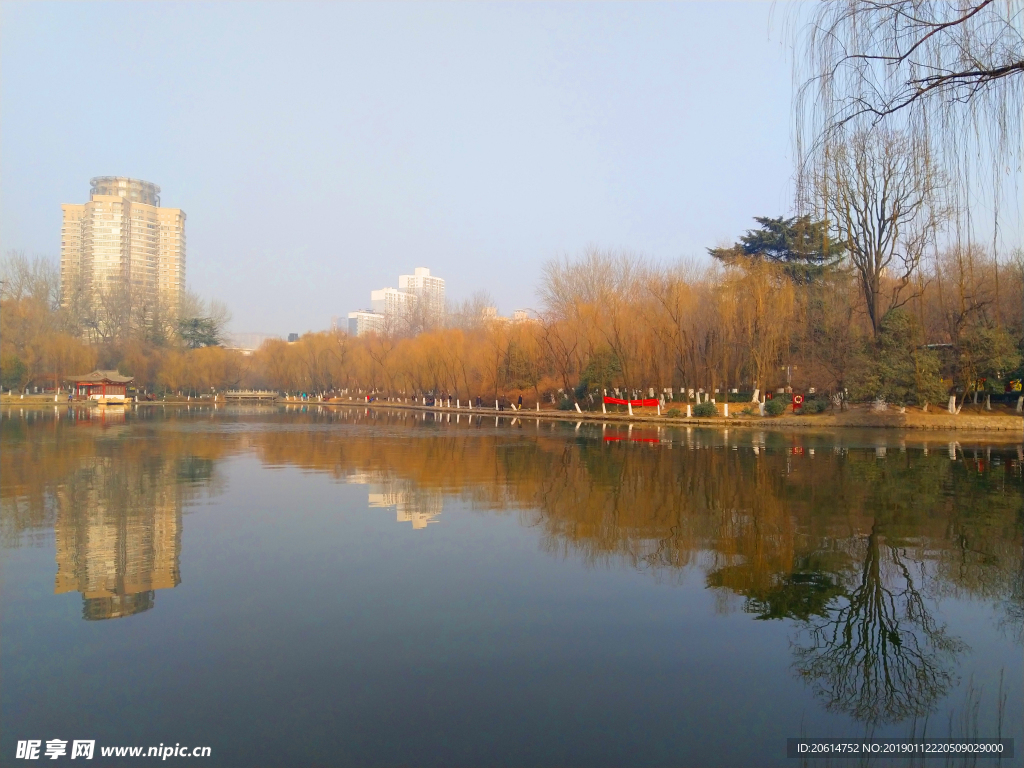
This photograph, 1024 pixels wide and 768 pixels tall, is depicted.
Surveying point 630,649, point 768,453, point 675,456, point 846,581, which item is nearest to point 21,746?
point 630,649

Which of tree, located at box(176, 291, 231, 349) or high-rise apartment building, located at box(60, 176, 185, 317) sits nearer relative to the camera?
tree, located at box(176, 291, 231, 349)

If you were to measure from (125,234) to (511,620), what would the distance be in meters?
153

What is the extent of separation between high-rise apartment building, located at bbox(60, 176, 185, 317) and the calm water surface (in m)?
129

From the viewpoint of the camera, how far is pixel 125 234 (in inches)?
5404

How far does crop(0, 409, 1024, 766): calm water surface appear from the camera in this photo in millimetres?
4498

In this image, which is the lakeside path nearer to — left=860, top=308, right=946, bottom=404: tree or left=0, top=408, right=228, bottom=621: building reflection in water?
left=860, top=308, right=946, bottom=404: tree

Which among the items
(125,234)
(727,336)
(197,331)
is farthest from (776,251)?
(125,234)

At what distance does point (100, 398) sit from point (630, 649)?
70045mm

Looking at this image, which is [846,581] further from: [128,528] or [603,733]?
[128,528]

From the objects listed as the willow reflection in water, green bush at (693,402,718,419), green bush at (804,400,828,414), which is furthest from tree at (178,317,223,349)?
green bush at (804,400,828,414)

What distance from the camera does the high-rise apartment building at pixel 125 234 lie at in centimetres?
13412

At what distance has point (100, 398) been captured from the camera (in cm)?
6481

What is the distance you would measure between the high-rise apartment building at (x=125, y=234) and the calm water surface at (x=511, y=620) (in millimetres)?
129262

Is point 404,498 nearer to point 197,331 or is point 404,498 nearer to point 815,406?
point 815,406
